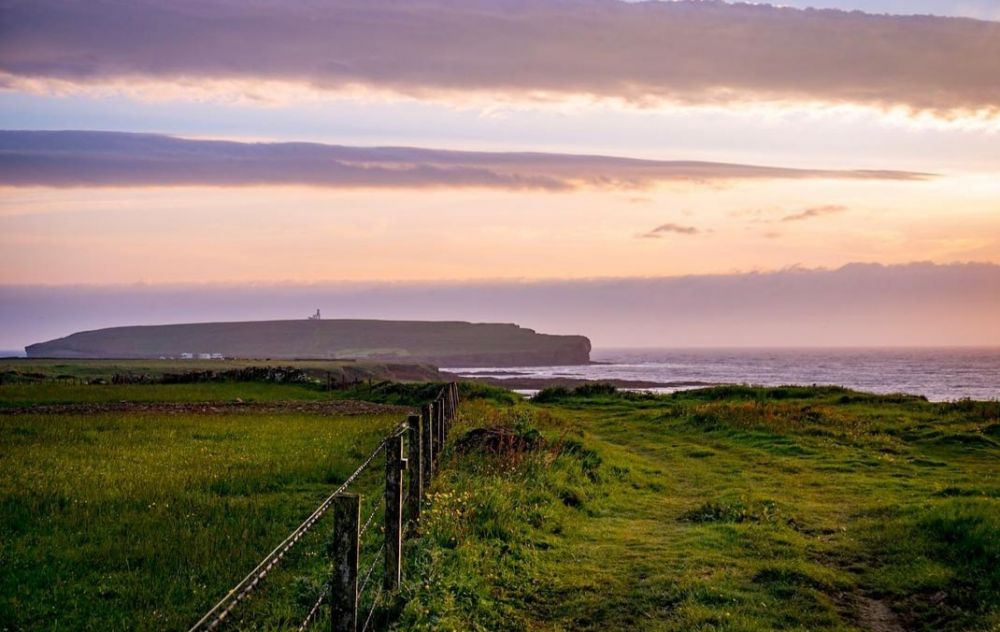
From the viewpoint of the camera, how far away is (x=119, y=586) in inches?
434

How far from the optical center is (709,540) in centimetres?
1434

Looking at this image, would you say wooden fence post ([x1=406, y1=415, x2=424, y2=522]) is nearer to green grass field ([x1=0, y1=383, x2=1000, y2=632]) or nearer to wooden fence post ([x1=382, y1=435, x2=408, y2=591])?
green grass field ([x1=0, y1=383, x2=1000, y2=632])

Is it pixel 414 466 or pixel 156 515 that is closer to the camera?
pixel 414 466

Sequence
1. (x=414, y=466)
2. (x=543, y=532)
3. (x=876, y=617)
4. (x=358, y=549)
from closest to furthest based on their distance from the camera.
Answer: (x=358, y=549) < (x=876, y=617) < (x=414, y=466) < (x=543, y=532)

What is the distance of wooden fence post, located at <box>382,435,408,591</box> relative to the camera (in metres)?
9.65

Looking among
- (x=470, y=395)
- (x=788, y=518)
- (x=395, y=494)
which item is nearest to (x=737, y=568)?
(x=788, y=518)

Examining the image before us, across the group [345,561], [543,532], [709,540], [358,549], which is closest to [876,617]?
[709,540]

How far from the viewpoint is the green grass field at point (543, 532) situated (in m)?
10.5

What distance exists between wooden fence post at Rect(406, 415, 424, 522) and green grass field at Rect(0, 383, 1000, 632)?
0.41m

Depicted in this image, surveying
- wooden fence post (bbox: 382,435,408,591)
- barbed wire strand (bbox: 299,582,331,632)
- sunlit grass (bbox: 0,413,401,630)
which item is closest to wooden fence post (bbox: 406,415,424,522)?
sunlit grass (bbox: 0,413,401,630)

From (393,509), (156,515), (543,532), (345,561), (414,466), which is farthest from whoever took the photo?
(156,515)

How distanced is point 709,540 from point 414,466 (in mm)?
5518

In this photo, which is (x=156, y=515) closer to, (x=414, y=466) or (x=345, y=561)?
(x=414, y=466)

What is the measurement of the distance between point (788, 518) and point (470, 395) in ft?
108
